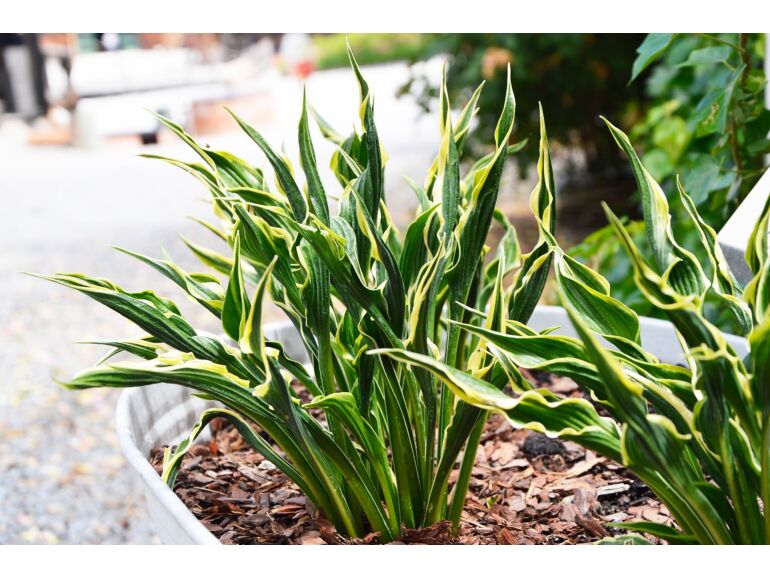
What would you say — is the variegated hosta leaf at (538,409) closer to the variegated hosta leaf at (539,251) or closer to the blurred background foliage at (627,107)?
the variegated hosta leaf at (539,251)

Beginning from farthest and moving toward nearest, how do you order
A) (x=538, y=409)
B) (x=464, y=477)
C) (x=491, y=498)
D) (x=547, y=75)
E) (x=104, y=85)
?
(x=104, y=85)
(x=547, y=75)
(x=491, y=498)
(x=464, y=477)
(x=538, y=409)

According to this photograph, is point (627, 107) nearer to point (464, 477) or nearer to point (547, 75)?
point (547, 75)

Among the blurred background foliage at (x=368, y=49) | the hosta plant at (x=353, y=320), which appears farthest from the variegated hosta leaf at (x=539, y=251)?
the blurred background foliage at (x=368, y=49)

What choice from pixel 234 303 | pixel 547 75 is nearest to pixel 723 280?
pixel 234 303

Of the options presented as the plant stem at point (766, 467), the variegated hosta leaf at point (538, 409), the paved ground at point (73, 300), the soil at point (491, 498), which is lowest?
the paved ground at point (73, 300)

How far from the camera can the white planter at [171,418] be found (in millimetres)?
729

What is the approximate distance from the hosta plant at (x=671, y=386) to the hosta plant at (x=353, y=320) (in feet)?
0.25

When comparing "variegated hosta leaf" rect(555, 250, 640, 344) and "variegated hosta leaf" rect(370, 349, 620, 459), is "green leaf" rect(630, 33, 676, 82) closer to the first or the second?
"variegated hosta leaf" rect(555, 250, 640, 344)

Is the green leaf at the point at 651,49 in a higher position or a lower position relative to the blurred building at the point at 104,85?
higher

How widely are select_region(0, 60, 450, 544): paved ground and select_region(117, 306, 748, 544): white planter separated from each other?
3.77 feet

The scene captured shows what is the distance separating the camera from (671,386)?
690mm

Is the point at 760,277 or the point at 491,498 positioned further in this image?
the point at 491,498

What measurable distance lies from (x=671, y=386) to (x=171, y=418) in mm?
621

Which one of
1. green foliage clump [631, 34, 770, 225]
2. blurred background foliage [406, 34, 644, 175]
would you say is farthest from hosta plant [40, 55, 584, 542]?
blurred background foliage [406, 34, 644, 175]
